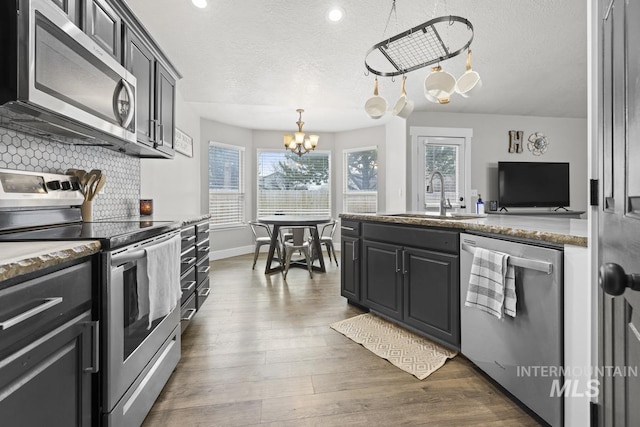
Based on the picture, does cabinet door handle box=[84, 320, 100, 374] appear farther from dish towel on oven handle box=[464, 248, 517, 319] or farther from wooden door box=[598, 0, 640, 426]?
dish towel on oven handle box=[464, 248, 517, 319]

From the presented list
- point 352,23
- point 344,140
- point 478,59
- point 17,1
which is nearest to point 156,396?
point 17,1

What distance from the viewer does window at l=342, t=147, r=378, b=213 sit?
5.91 m

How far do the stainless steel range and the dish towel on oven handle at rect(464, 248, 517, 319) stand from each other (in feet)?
5.36

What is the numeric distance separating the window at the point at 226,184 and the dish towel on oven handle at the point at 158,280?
3.93 meters

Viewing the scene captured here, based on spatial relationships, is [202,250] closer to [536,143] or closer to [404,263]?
[404,263]

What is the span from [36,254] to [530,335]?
1.94 m

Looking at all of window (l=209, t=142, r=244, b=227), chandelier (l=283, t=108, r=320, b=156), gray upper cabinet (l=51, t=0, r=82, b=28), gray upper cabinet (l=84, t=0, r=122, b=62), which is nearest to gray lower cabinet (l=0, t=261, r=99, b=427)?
gray upper cabinet (l=51, t=0, r=82, b=28)

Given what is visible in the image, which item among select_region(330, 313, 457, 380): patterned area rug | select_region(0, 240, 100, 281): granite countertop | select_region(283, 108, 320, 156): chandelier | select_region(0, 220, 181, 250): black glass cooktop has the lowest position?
select_region(330, 313, 457, 380): patterned area rug

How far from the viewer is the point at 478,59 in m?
3.39

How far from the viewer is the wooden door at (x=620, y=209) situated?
0.54 m

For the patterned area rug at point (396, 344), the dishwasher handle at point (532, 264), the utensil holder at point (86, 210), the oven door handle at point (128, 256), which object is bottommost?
the patterned area rug at point (396, 344)

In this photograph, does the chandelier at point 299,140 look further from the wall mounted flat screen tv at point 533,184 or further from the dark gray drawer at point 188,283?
the wall mounted flat screen tv at point 533,184

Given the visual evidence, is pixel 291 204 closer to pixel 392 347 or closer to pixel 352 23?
pixel 352 23

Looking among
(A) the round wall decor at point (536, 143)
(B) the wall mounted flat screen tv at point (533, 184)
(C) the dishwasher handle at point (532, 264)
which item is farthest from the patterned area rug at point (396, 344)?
(A) the round wall decor at point (536, 143)
